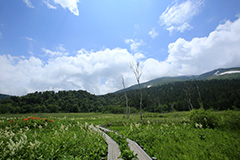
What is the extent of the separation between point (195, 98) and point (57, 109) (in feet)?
315

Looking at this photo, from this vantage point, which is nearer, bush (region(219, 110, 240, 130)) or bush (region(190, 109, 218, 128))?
bush (region(219, 110, 240, 130))

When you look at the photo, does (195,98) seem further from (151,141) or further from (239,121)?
(151,141)

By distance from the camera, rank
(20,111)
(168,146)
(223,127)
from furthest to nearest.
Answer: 1. (20,111)
2. (223,127)
3. (168,146)

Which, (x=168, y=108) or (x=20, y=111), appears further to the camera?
(x=168, y=108)

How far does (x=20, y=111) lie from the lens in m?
51.3

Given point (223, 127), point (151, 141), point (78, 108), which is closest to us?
point (151, 141)

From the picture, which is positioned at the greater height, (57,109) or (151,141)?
(57,109)

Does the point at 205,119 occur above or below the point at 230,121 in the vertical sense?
above

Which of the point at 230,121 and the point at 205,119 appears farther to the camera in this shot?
the point at 205,119

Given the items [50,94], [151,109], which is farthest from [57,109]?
[151,109]

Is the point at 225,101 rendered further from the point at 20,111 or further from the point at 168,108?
the point at 20,111

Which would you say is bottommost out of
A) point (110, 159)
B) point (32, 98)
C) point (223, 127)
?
point (223, 127)

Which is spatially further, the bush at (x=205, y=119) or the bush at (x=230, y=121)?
the bush at (x=205, y=119)

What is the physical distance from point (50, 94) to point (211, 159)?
95.4 meters
